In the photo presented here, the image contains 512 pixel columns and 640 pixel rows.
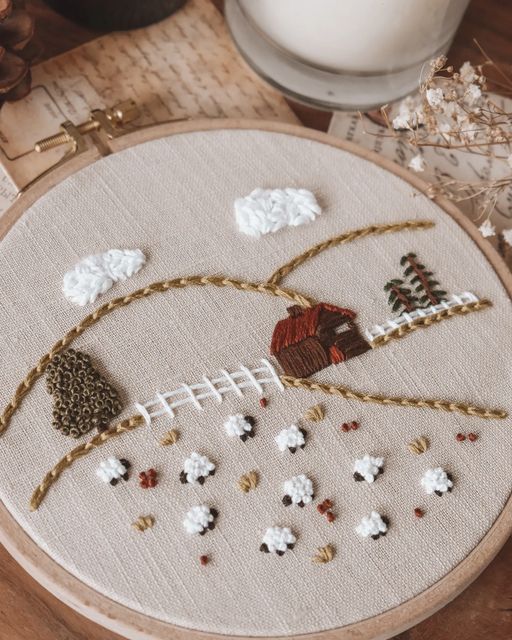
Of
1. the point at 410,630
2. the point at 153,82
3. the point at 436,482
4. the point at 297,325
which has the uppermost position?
the point at 153,82

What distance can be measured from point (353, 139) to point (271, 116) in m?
0.09

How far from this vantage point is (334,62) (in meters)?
0.82

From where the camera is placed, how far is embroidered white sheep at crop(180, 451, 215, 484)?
A: 628 millimetres

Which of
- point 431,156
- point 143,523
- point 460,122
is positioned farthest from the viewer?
point 431,156

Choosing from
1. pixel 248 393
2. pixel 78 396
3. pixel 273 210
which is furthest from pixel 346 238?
pixel 78 396

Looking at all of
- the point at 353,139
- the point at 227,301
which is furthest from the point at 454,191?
the point at 227,301

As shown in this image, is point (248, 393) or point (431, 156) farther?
point (431, 156)

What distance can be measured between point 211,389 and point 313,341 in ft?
0.31

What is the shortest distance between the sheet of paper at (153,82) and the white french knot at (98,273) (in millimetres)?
224

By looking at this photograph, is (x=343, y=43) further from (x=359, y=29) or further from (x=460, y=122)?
(x=460, y=122)

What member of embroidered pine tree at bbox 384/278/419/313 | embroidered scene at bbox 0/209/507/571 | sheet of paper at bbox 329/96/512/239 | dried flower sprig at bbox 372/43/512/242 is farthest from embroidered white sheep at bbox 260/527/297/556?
sheet of paper at bbox 329/96/512/239

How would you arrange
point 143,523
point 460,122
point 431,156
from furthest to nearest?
point 431,156, point 460,122, point 143,523

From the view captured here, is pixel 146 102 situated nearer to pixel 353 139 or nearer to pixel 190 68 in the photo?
pixel 190 68

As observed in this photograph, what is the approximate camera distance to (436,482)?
646 millimetres
